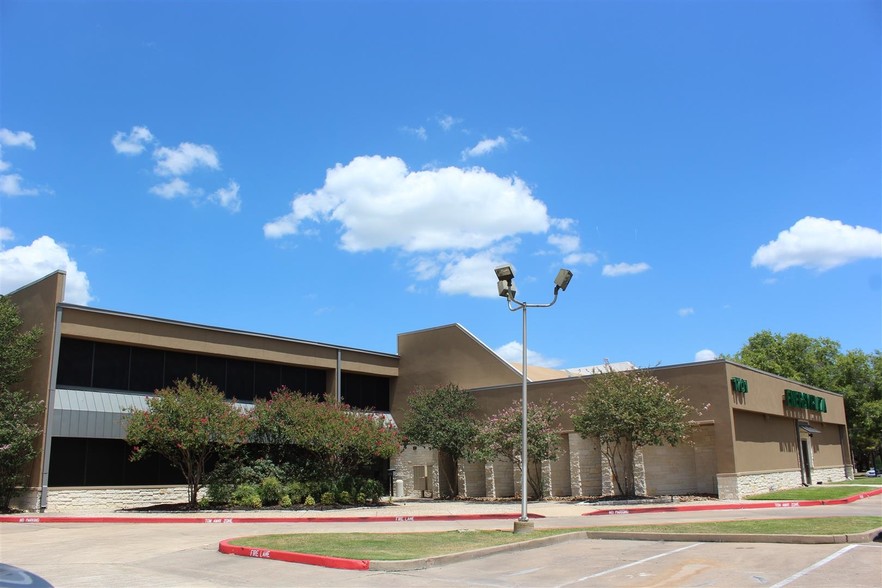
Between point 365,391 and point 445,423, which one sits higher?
point 365,391

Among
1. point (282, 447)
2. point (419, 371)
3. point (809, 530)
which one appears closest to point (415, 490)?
point (419, 371)

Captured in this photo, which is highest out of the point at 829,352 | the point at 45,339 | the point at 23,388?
the point at 829,352

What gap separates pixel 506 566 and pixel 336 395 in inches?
1039

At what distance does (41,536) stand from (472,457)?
18781mm

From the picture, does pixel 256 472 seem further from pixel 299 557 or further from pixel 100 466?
pixel 299 557

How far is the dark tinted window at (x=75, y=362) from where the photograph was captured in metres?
28.9

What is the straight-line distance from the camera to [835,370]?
6625 cm

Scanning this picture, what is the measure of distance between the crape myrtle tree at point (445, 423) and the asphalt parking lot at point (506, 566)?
17180 millimetres

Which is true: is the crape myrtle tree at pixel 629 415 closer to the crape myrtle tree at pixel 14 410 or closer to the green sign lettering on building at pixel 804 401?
the green sign lettering on building at pixel 804 401

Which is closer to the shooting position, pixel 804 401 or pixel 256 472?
pixel 256 472

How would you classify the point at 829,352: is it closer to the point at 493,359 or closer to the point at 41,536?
the point at 493,359

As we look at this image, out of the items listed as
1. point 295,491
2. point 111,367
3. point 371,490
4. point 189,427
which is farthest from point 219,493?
point 111,367

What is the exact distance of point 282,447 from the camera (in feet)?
99.7

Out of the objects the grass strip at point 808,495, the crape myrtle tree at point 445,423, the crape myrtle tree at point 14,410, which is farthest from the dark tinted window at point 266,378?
the grass strip at point 808,495
